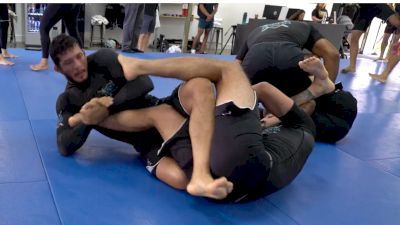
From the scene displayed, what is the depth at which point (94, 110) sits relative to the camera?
5.64ft

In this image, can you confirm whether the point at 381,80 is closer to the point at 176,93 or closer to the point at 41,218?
the point at 176,93

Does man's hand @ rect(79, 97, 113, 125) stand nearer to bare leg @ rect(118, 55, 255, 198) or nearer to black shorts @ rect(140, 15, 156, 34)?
bare leg @ rect(118, 55, 255, 198)

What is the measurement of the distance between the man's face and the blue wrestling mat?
44 cm

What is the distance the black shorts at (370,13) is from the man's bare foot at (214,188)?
450 centimetres

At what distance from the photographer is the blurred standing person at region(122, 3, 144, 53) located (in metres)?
5.19

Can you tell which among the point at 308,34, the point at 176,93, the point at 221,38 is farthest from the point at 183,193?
the point at 221,38

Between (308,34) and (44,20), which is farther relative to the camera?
(44,20)

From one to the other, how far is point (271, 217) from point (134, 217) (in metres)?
0.58

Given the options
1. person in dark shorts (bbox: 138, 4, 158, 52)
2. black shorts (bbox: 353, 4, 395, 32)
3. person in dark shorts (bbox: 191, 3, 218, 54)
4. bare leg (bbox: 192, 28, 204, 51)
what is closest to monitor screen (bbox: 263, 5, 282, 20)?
person in dark shorts (bbox: 191, 3, 218, 54)

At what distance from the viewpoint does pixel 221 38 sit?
9.64 meters

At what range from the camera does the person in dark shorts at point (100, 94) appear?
1832mm

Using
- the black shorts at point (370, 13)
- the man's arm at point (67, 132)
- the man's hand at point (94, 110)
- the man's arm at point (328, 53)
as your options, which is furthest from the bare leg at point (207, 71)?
the black shorts at point (370, 13)

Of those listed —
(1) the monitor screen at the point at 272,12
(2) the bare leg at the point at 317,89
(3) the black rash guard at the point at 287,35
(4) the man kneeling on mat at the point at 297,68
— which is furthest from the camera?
(1) the monitor screen at the point at 272,12

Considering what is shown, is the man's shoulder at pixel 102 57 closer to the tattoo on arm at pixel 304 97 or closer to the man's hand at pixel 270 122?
the man's hand at pixel 270 122
